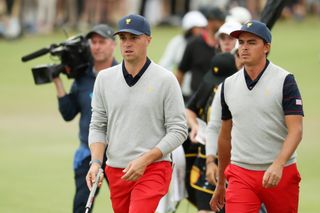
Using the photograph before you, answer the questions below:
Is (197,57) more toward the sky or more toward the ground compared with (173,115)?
more toward the ground

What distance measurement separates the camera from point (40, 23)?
32.8 metres

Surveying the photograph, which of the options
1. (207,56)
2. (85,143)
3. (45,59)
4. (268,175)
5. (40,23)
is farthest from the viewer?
(40,23)

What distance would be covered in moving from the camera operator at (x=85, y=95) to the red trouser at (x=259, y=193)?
2.53 m

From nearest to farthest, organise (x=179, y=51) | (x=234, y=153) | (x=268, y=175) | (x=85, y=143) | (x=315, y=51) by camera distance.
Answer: (x=268, y=175), (x=234, y=153), (x=85, y=143), (x=179, y=51), (x=315, y=51)

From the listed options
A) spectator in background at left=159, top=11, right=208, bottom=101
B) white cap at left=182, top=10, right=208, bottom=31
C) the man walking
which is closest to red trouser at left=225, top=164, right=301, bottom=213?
the man walking

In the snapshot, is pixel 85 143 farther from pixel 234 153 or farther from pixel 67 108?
pixel 234 153

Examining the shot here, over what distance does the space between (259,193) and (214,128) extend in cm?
111

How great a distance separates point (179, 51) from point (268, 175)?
27.5ft

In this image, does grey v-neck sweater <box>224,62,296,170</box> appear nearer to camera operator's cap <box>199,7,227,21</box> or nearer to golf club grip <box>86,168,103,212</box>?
golf club grip <box>86,168,103,212</box>

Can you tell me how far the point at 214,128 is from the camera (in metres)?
9.62

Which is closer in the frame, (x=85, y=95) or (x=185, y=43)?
(x=85, y=95)

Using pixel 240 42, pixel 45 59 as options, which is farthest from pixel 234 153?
Result: pixel 45 59

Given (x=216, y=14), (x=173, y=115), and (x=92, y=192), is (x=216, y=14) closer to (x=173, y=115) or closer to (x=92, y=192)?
(x=173, y=115)

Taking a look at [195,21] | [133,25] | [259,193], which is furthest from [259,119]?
[195,21]
